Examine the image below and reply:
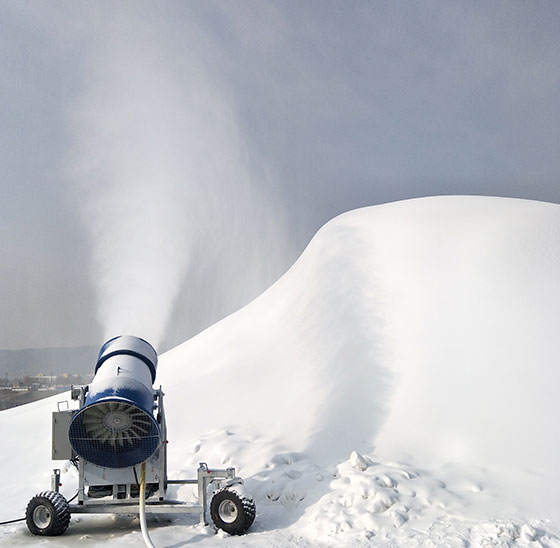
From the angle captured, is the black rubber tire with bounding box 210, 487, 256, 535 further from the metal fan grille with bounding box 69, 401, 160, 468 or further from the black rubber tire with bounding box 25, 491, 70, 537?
the black rubber tire with bounding box 25, 491, 70, 537

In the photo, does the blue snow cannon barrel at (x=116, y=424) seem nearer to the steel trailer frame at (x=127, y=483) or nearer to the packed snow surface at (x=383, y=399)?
the steel trailer frame at (x=127, y=483)

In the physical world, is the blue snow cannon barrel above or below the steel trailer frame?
above

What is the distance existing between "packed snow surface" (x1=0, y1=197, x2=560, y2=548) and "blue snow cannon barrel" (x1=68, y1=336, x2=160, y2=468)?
1.27 m

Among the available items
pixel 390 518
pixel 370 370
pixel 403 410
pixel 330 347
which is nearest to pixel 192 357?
pixel 330 347

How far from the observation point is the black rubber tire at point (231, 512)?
34.3 feet

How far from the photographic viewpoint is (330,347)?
62.2ft

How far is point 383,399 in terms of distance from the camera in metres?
15.4

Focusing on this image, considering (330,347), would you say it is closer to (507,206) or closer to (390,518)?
(390,518)

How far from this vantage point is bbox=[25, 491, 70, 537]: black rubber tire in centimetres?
1067

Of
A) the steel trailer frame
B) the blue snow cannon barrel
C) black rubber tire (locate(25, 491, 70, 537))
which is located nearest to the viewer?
black rubber tire (locate(25, 491, 70, 537))

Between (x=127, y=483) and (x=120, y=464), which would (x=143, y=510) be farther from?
(x=120, y=464)

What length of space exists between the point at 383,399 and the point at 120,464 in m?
6.75

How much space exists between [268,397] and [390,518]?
6.97 m

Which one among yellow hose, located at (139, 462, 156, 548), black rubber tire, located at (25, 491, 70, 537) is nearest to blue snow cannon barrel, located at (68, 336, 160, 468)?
yellow hose, located at (139, 462, 156, 548)
